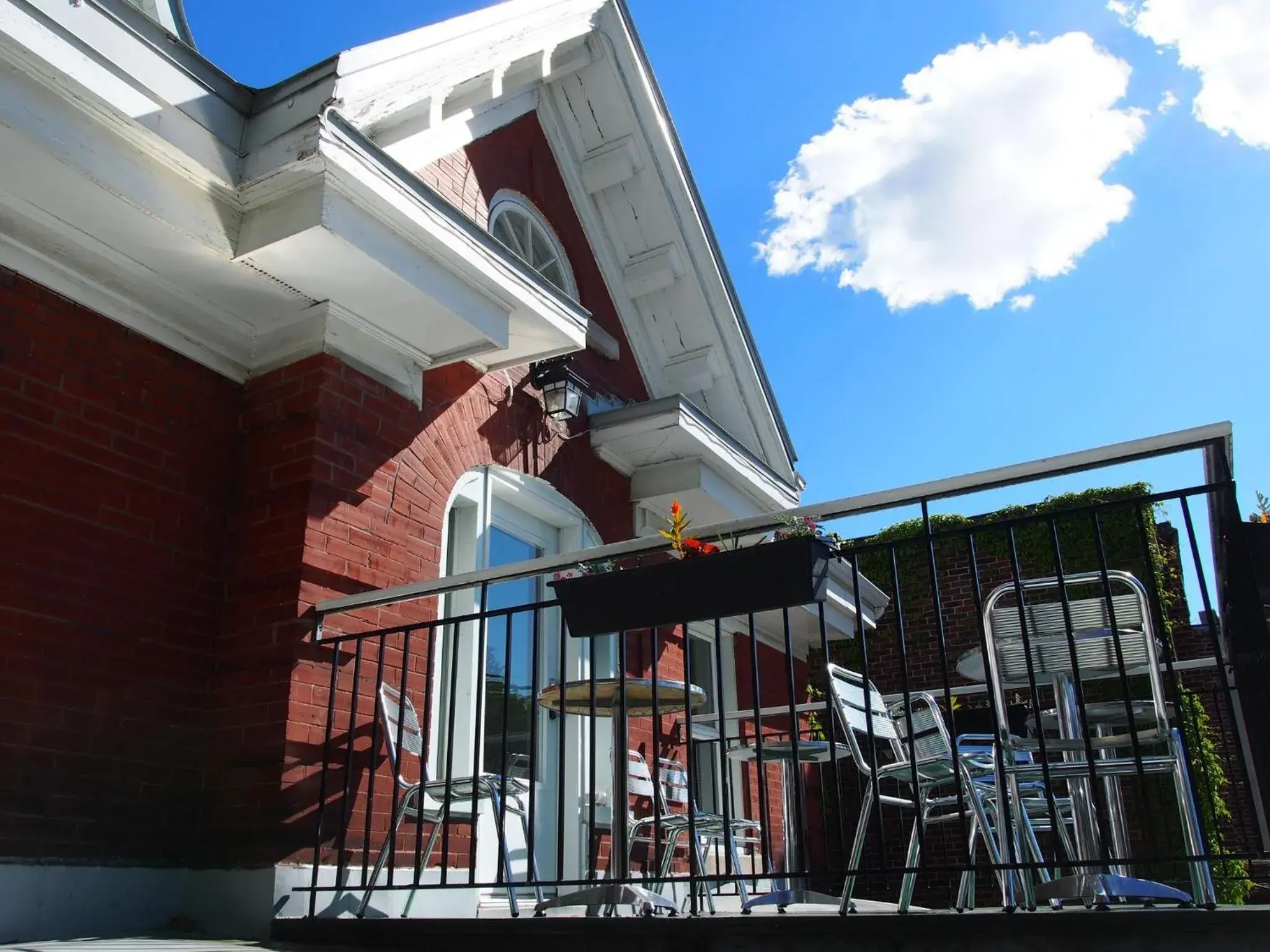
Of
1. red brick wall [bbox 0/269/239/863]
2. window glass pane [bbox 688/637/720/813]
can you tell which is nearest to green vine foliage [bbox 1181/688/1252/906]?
window glass pane [bbox 688/637/720/813]

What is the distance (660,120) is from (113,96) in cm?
426

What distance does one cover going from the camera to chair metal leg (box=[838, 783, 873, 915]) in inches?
105

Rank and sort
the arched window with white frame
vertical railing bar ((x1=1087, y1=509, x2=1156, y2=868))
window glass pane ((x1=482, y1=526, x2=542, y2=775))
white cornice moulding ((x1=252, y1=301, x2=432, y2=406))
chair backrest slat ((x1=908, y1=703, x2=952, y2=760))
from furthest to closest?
window glass pane ((x1=482, y1=526, x2=542, y2=775)) → the arched window with white frame → white cornice moulding ((x1=252, y1=301, x2=432, y2=406)) → chair backrest slat ((x1=908, y1=703, x2=952, y2=760)) → vertical railing bar ((x1=1087, y1=509, x2=1156, y2=868))

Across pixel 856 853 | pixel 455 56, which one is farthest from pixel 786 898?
pixel 455 56

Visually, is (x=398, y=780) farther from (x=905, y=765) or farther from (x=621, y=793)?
(x=905, y=765)

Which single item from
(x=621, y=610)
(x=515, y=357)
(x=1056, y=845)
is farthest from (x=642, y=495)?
(x=1056, y=845)

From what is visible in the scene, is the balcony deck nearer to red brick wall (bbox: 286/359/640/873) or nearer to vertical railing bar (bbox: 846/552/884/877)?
vertical railing bar (bbox: 846/552/884/877)

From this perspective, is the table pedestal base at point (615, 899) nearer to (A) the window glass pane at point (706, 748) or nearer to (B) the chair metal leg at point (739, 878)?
(B) the chair metal leg at point (739, 878)

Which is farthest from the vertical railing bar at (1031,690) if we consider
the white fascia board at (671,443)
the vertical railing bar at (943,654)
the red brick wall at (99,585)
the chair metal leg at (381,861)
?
the white fascia board at (671,443)

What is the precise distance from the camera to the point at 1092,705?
132 inches

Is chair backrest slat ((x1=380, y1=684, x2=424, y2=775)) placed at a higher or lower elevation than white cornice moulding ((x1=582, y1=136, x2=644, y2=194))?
lower

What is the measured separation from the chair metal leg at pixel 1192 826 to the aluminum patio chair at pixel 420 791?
1834 millimetres

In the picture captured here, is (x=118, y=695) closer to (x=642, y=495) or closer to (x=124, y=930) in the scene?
(x=124, y=930)

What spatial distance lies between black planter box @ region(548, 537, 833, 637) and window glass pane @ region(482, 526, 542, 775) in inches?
62.6
